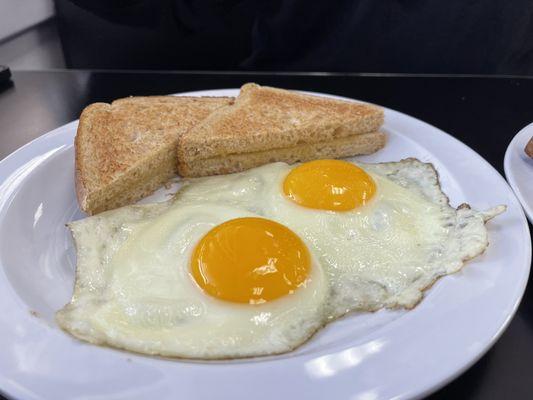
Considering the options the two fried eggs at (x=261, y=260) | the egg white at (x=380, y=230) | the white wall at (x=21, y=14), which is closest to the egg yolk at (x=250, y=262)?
the two fried eggs at (x=261, y=260)

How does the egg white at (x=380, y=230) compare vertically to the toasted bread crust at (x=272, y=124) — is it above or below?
below

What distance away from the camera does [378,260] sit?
1.40 meters

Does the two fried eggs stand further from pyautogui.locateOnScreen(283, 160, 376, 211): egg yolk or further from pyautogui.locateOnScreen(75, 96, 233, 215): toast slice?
pyautogui.locateOnScreen(75, 96, 233, 215): toast slice

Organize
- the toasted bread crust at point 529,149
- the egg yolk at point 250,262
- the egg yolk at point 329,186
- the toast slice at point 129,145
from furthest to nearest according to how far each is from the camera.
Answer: the toasted bread crust at point 529,149 < the toast slice at point 129,145 < the egg yolk at point 329,186 < the egg yolk at point 250,262

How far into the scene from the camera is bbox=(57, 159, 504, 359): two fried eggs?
117 cm

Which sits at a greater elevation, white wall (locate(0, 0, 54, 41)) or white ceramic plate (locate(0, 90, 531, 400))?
white wall (locate(0, 0, 54, 41))

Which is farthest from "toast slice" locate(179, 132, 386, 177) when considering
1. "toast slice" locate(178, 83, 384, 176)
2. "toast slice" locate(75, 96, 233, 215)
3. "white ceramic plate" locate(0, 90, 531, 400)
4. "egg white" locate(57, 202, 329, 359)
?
"white ceramic plate" locate(0, 90, 531, 400)

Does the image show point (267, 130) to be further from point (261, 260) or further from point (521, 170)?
point (521, 170)

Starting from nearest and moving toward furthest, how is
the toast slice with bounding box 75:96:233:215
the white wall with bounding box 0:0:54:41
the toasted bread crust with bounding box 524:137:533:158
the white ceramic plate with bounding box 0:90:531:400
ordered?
the white ceramic plate with bounding box 0:90:531:400 < the toast slice with bounding box 75:96:233:215 < the toasted bread crust with bounding box 524:137:533:158 < the white wall with bounding box 0:0:54:41

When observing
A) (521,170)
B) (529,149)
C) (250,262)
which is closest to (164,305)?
(250,262)

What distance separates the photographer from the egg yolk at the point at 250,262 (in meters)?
1.26

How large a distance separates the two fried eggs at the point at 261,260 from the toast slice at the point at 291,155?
296 millimetres

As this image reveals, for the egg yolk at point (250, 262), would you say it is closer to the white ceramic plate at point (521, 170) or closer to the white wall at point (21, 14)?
the white ceramic plate at point (521, 170)

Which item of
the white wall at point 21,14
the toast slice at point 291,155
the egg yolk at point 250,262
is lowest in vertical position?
the toast slice at point 291,155
